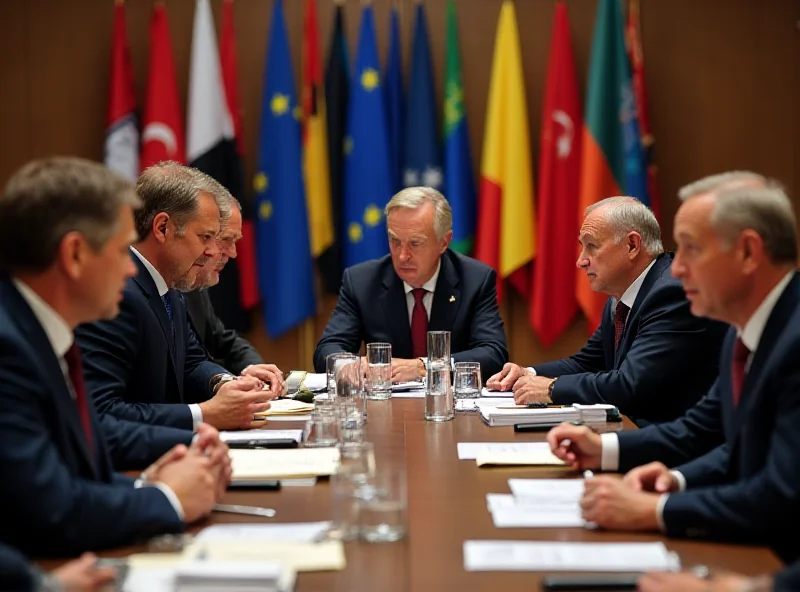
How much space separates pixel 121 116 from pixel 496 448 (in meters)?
4.55

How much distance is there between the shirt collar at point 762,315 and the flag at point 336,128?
14.7 ft

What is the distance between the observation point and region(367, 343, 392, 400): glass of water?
3.80 meters

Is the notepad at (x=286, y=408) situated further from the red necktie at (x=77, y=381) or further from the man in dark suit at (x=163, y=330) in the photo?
the red necktie at (x=77, y=381)

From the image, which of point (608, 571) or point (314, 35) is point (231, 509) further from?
point (314, 35)

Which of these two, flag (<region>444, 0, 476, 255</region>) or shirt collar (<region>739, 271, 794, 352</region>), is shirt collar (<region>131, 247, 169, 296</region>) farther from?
flag (<region>444, 0, 476, 255</region>)

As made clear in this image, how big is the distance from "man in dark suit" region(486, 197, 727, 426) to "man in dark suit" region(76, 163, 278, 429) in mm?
1145

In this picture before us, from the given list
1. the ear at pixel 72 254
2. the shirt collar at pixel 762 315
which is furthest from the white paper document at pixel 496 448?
the ear at pixel 72 254

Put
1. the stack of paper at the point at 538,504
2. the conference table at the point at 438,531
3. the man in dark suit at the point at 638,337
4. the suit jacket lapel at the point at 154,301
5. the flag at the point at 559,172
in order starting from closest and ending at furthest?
the conference table at the point at 438,531
the stack of paper at the point at 538,504
the suit jacket lapel at the point at 154,301
the man in dark suit at the point at 638,337
the flag at the point at 559,172

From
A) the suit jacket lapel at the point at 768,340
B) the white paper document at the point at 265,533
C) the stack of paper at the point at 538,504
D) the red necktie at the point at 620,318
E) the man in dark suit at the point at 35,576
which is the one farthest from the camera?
the red necktie at the point at 620,318

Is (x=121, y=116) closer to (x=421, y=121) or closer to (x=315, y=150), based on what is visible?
(x=315, y=150)

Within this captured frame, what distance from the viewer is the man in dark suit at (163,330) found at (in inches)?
122

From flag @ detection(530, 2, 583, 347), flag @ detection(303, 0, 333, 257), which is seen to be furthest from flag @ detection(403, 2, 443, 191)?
flag @ detection(530, 2, 583, 347)

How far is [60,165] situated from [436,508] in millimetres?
1104

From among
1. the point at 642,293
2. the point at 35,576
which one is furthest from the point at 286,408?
the point at 35,576
